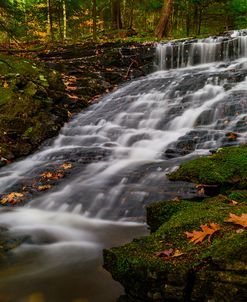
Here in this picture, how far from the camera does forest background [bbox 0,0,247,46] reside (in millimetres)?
20797

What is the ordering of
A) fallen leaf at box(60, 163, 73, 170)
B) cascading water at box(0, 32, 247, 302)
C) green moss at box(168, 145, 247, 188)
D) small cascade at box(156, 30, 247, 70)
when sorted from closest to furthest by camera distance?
cascading water at box(0, 32, 247, 302) → green moss at box(168, 145, 247, 188) → fallen leaf at box(60, 163, 73, 170) → small cascade at box(156, 30, 247, 70)

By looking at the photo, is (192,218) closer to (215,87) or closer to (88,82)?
(215,87)

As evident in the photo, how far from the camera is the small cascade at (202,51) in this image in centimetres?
1526

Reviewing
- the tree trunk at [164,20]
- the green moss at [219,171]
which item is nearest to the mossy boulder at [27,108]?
the green moss at [219,171]

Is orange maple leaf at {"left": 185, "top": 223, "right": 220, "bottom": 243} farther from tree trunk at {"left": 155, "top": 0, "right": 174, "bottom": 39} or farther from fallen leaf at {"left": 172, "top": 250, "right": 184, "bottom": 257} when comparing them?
tree trunk at {"left": 155, "top": 0, "right": 174, "bottom": 39}

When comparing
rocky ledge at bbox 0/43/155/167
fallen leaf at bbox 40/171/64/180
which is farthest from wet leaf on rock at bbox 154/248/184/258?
rocky ledge at bbox 0/43/155/167

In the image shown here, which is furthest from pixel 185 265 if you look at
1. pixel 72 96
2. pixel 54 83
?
pixel 54 83

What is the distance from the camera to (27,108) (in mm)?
11102

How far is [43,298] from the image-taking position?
3.95 metres

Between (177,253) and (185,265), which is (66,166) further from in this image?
(185,265)

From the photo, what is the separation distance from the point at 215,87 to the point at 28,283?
9.18 m

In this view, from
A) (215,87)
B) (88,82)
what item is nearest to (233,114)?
(215,87)

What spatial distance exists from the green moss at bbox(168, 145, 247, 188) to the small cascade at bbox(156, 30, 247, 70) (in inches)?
424

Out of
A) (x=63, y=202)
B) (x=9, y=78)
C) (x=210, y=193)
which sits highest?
(x=9, y=78)
